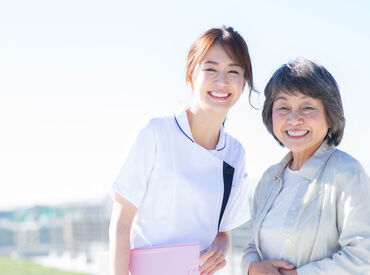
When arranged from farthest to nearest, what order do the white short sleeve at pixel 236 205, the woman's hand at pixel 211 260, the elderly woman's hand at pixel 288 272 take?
the white short sleeve at pixel 236 205
the woman's hand at pixel 211 260
the elderly woman's hand at pixel 288 272

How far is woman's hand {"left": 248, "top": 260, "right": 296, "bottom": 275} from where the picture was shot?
6.45 ft

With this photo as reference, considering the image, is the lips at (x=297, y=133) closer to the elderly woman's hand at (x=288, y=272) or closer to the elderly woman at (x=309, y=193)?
the elderly woman at (x=309, y=193)

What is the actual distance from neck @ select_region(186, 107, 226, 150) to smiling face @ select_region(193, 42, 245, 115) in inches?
2.5

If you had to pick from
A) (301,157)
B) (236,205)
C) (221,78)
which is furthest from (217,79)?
(236,205)

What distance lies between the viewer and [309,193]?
2006 millimetres

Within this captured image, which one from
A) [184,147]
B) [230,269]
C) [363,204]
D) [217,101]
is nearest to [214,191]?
[184,147]

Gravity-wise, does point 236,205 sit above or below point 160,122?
below

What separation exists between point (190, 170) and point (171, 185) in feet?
0.44

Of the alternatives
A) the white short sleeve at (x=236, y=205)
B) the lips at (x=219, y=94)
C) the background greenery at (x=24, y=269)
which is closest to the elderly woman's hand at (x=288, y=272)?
the white short sleeve at (x=236, y=205)

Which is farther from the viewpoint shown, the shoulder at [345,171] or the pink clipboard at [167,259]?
the pink clipboard at [167,259]

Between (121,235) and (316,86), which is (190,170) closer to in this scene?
(121,235)

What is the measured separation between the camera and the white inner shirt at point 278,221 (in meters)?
2.04

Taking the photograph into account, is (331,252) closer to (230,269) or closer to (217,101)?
(217,101)

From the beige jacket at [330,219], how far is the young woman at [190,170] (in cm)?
34
